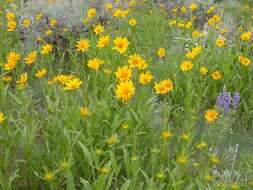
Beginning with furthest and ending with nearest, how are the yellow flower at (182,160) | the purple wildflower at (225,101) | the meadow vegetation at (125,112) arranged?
the purple wildflower at (225,101) → the meadow vegetation at (125,112) → the yellow flower at (182,160)

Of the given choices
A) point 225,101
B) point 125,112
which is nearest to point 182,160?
point 125,112

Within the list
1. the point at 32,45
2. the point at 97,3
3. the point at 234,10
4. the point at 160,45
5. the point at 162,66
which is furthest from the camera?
the point at 234,10

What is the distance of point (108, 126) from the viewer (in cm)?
259

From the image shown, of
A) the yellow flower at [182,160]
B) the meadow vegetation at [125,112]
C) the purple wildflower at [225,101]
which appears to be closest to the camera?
the yellow flower at [182,160]

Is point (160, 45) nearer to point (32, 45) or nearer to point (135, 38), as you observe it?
point (135, 38)

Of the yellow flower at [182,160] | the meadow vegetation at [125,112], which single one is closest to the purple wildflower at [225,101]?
the meadow vegetation at [125,112]

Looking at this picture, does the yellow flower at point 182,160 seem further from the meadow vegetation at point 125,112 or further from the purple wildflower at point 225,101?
the purple wildflower at point 225,101

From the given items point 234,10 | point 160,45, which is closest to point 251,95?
point 160,45

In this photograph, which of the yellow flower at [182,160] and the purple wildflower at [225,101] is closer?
the yellow flower at [182,160]

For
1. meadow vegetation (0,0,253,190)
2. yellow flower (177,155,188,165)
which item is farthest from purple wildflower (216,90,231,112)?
yellow flower (177,155,188,165)

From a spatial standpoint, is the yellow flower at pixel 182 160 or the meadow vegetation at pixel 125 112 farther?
the meadow vegetation at pixel 125 112

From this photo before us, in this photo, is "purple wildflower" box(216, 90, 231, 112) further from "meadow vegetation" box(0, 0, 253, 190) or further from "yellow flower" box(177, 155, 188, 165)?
"yellow flower" box(177, 155, 188, 165)

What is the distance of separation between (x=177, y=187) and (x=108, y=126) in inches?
24.6

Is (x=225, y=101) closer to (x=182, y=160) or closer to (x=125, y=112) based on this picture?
(x=125, y=112)
